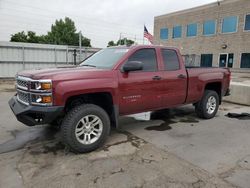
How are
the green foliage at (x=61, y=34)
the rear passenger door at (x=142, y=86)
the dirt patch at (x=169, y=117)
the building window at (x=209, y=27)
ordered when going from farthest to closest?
the green foliage at (x=61, y=34), the building window at (x=209, y=27), the dirt patch at (x=169, y=117), the rear passenger door at (x=142, y=86)

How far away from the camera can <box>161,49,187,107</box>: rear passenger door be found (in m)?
5.13

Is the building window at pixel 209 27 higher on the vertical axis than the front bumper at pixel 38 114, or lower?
higher

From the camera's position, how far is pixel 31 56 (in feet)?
53.6

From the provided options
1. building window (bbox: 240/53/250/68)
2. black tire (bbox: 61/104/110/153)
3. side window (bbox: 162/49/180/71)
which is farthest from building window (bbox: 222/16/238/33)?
black tire (bbox: 61/104/110/153)

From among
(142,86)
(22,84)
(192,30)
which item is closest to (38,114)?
(22,84)

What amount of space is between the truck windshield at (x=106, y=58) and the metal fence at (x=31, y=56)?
34.4 ft

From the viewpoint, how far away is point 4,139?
4.63m

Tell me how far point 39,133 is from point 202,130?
12.3 ft

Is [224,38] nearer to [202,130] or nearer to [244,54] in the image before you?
[244,54]

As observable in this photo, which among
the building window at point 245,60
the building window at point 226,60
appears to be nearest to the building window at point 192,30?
the building window at point 226,60

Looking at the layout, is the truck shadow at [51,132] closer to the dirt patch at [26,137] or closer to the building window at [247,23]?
the dirt patch at [26,137]

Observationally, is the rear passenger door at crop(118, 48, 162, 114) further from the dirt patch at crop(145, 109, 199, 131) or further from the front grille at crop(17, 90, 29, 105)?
the front grille at crop(17, 90, 29, 105)

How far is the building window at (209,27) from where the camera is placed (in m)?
26.7

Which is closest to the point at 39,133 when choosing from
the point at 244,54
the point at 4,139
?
the point at 4,139
